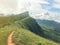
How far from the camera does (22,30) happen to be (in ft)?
11.3

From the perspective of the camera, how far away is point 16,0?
368 centimetres

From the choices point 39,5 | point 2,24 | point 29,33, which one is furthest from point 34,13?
point 2,24

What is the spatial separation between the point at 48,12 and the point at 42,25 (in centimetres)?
27

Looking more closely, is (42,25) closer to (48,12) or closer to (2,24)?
(48,12)

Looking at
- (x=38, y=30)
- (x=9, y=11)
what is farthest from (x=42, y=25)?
(x=9, y=11)

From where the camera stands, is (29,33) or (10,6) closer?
(29,33)

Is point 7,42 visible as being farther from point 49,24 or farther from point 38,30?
point 49,24

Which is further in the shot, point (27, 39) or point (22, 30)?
point (22, 30)

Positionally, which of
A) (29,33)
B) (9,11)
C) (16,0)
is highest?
(16,0)

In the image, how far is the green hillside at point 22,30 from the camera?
3.29 meters

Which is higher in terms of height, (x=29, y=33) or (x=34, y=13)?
(x=34, y=13)

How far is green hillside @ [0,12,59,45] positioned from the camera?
3.29m

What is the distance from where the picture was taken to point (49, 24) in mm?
3488

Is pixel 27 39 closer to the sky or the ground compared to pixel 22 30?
closer to the ground
